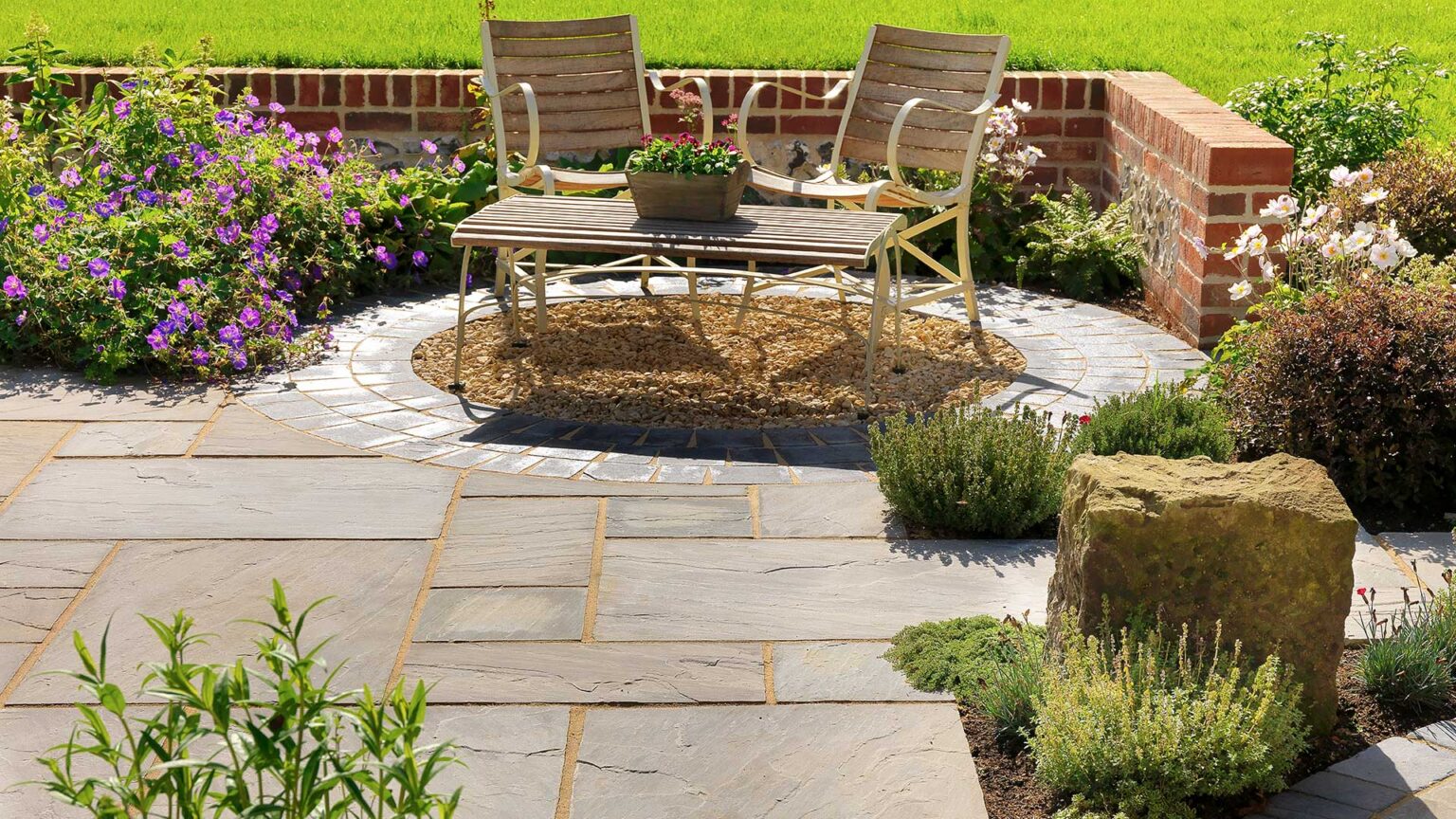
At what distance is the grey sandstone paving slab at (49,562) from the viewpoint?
353 centimetres

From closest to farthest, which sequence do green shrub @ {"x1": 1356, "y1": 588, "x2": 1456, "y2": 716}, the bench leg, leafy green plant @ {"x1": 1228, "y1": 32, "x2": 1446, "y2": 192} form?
green shrub @ {"x1": 1356, "y1": 588, "x2": 1456, "y2": 716}
the bench leg
leafy green plant @ {"x1": 1228, "y1": 32, "x2": 1446, "y2": 192}

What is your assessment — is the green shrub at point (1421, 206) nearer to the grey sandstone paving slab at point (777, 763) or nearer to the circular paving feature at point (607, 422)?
the circular paving feature at point (607, 422)

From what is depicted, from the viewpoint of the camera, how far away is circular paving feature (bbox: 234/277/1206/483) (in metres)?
4.38

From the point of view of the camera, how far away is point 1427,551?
3.78 meters

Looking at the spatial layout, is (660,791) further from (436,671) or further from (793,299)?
(793,299)

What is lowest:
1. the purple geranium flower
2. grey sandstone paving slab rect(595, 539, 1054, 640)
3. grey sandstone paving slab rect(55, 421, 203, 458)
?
grey sandstone paving slab rect(595, 539, 1054, 640)

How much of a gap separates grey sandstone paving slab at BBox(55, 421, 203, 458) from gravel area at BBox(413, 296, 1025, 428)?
892mm

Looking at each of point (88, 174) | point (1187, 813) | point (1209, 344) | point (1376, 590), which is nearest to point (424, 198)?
point (88, 174)

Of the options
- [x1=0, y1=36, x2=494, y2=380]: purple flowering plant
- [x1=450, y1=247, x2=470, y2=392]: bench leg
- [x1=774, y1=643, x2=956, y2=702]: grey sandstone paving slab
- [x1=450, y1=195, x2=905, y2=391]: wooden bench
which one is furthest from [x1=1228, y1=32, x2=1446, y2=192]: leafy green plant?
[x1=774, y1=643, x2=956, y2=702]: grey sandstone paving slab

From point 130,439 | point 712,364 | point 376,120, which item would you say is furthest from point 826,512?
point 376,120

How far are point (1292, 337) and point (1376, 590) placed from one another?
87 cm

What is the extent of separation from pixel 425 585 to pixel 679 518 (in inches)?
28.6

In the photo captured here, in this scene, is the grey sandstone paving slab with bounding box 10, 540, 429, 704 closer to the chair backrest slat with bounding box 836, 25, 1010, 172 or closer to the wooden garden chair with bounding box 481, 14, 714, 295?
the wooden garden chair with bounding box 481, 14, 714, 295

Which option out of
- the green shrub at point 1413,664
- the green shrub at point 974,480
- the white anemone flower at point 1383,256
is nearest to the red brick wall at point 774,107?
the white anemone flower at point 1383,256
